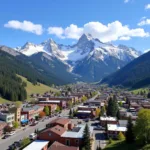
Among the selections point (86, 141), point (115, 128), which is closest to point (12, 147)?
point (86, 141)

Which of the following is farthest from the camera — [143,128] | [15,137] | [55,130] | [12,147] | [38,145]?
[15,137]

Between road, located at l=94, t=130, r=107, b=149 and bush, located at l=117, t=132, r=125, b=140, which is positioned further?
bush, located at l=117, t=132, r=125, b=140

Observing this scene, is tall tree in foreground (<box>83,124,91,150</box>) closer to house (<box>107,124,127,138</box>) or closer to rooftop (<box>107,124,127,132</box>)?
house (<box>107,124,127,138</box>)

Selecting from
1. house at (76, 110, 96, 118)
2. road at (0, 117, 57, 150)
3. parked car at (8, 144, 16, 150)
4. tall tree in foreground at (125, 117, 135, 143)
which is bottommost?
parked car at (8, 144, 16, 150)

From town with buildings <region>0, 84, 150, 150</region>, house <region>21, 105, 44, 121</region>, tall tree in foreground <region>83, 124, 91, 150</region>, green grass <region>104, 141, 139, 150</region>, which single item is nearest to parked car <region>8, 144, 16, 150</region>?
town with buildings <region>0, 84, 150, 150</region>

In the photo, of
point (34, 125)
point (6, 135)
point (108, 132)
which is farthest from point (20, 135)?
point (108, 132)

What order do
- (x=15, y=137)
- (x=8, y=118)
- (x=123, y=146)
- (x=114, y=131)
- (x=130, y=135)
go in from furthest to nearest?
(x=8, y=118) → (x=114, y=131) → (x=15, y=137) → (x=130, y=135) → (x=123, y=146)

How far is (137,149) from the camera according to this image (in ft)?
215

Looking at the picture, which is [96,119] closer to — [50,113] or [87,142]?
[50,113]

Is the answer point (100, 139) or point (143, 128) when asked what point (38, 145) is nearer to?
point (100, 139)

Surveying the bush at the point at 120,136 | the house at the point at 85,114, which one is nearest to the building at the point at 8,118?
the house at the point at 85,114

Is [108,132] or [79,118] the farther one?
[79,118]

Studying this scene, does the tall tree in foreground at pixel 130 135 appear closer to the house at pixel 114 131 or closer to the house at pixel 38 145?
the house at pixel 114 131

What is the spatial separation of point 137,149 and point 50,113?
93.8 metres
